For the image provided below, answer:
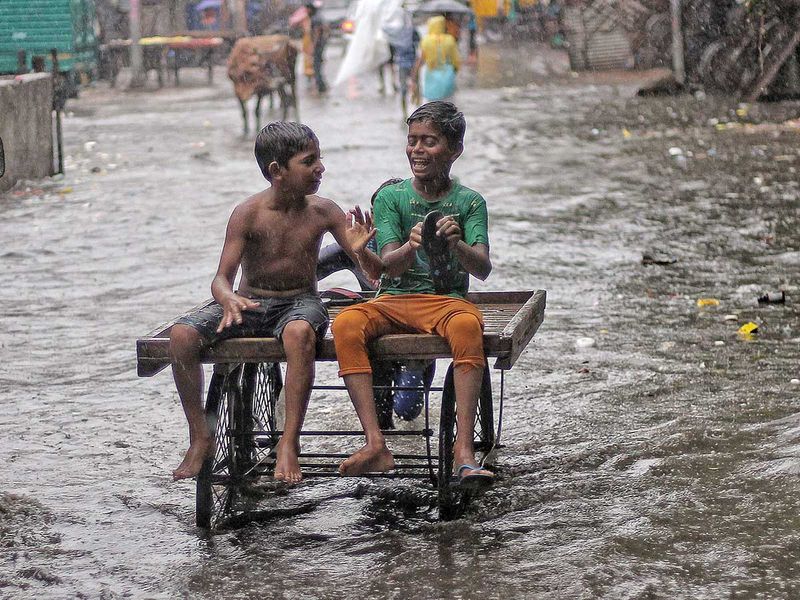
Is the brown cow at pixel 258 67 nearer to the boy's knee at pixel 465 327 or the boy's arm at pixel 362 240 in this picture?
the boy's arm at pixel 362 240

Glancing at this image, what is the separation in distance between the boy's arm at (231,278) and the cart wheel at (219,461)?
0.25 m

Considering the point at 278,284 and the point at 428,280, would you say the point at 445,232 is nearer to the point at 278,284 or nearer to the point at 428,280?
the point at 428,280

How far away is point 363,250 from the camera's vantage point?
444cm

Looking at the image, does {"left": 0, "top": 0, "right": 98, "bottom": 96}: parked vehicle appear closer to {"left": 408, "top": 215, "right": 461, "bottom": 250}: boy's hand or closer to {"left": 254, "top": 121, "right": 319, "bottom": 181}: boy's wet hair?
{"left": 254, "top": 121, "right": 319, "bottom": 181}: boy's wet hair

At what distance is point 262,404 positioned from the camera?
5277 millimetres

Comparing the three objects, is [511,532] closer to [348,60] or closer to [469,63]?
[348,60]

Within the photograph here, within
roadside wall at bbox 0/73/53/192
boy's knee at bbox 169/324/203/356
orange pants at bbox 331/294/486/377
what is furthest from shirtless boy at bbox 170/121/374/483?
roadside wall at bbox 0/73/53/192

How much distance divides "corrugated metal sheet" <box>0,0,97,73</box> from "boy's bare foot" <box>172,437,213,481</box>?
65.7 feet

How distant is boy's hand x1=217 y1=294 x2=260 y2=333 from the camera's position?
173 inches

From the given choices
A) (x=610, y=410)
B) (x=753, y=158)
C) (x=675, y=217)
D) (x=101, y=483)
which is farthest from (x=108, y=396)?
(x=753, y=158)

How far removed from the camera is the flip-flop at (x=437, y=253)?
4.36 m

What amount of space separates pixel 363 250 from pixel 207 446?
32.8 inches


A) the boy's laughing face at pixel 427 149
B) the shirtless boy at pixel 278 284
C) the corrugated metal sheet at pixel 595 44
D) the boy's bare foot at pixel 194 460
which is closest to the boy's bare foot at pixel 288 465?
the shirtless boy at pixel 278 284

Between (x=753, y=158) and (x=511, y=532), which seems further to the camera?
(x=753, y=158)
